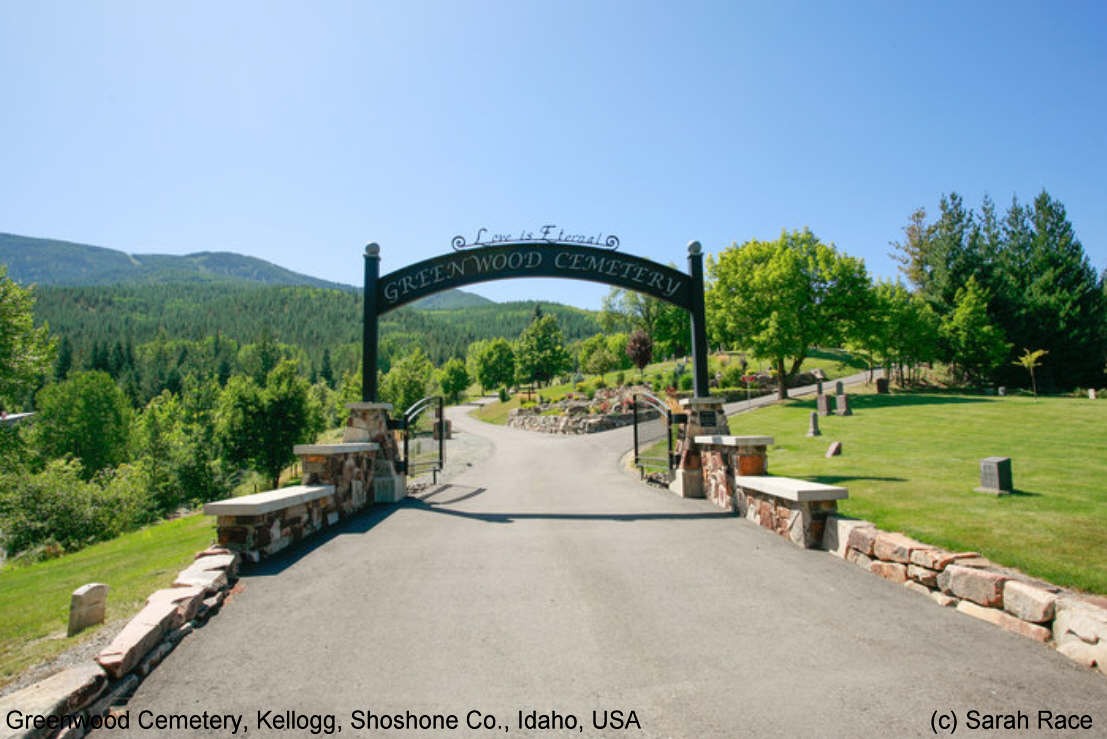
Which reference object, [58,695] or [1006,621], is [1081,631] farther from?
[58,695]

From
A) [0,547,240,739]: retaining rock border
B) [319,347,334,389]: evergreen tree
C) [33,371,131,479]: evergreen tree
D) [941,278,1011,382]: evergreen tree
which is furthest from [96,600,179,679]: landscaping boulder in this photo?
[319,347,334,389]: evergreen tree

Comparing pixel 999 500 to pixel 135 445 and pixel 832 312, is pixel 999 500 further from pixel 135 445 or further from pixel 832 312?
pixel 135 445

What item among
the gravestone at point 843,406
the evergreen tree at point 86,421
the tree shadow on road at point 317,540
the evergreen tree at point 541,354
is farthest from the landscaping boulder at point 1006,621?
the evergreen tree at point 541,354

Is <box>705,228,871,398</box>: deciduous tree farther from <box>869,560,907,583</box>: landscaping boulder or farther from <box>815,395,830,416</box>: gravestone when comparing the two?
<box>869,560,907,583</box>: landscaping boulder

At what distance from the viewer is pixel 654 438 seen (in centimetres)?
2367

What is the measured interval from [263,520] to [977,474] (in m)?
12.7

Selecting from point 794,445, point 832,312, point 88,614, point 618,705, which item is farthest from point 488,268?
point 832,312

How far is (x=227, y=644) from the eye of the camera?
3.87 meters

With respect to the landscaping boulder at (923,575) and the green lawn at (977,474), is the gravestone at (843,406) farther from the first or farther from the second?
the landscaping boulder at (923,575)

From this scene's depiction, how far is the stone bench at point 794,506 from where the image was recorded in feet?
20.2

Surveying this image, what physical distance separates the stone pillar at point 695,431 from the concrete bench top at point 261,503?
6.50m

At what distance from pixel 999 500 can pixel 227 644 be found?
9949mm

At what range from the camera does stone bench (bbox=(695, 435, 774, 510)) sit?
26.8 ft

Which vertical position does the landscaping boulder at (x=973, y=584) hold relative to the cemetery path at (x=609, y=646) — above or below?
above
